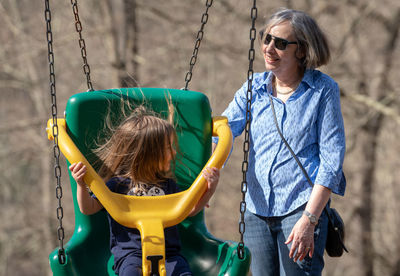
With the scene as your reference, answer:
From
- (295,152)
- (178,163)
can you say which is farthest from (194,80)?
(295,152)

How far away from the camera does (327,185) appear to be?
234cm

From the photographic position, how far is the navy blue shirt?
253cm

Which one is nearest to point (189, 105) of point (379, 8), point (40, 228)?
point (379, 8)

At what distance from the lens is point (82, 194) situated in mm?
2518

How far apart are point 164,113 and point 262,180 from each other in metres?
0.74

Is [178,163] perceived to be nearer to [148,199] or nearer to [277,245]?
[148,199]

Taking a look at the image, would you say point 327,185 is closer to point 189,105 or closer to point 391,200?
point 189,105

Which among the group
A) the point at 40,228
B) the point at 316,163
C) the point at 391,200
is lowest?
the point at 40,228

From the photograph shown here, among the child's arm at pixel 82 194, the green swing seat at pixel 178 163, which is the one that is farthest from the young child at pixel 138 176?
the green swing seat at pixel 178 163

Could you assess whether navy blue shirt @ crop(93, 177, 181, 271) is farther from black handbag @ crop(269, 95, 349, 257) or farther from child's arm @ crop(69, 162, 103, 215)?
black handbag @ crop(269, 95, 349, 257)

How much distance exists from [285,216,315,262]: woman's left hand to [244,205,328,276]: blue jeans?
0.23ft

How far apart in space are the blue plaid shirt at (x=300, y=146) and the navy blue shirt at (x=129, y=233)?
15.9 inches

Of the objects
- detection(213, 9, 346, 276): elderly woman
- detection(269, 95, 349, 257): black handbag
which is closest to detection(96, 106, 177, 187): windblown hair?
detection(213, 9, 346, 276): elderly woman

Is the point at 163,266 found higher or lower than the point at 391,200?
higher
